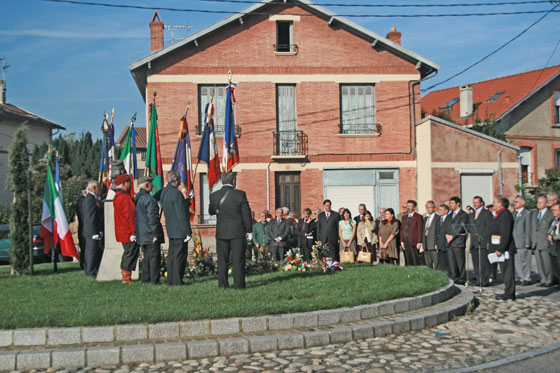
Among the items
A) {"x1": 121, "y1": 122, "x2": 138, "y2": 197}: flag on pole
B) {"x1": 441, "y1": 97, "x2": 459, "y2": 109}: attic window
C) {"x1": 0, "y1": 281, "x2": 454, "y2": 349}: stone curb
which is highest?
{"x1": 441, "y1": 97, "x2": 459, "y2": 109}: attic window

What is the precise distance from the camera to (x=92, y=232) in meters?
12.3

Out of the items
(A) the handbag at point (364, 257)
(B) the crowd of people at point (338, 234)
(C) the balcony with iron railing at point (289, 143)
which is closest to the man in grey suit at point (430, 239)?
(B) the crowd of people at point (338, 234)

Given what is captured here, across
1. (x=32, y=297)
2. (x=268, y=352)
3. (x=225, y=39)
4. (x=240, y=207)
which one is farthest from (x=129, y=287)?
(x=225, y=39)

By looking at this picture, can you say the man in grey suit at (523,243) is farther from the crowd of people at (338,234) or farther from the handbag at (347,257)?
the handbag at (347,257)

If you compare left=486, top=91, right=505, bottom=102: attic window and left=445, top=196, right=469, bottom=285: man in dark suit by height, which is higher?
left=486, top=91, right=505, bottom=102: attic window

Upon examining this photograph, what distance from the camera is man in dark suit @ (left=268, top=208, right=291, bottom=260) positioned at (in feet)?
50.6

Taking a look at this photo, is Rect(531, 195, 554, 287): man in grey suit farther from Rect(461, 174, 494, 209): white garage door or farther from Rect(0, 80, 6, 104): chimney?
Rect(0, 80, 6, 104): chimney

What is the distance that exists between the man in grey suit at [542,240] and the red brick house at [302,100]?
39.3ft

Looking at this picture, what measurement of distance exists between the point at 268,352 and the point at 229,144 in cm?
747

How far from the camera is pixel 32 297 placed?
9.37m

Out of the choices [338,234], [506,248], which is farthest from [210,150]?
[506,248]

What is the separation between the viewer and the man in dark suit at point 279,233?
15.4 meters

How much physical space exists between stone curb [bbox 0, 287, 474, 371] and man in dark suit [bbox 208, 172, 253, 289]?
7.85ft

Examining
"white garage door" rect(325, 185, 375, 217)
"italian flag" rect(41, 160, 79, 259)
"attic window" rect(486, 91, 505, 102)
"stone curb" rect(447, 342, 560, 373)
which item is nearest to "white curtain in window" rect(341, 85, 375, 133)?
"white garage door" rect(325, 185, 375, 217)
